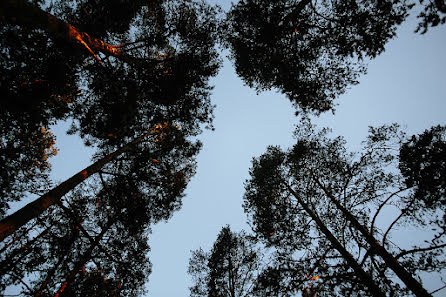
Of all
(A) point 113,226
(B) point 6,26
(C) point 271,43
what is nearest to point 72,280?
(A) point 113,226

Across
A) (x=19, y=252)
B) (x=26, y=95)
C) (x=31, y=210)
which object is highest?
(x=26, y=95)

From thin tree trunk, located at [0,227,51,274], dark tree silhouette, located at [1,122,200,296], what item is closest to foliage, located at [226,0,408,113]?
dark tree silhouette, located at [1,122,200,296]

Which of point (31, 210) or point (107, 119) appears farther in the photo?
point (107, 119)

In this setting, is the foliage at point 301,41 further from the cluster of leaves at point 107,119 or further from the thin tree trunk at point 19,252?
the thin tree trunk at point 19,252

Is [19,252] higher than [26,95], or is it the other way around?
[26,95]

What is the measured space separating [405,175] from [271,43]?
22.3 ft

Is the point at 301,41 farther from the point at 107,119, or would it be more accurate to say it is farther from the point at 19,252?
the point at 19,252

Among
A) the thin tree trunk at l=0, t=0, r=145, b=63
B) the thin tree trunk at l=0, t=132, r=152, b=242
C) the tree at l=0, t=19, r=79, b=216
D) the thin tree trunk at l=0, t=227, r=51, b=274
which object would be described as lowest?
the thin tree trunk at l=0, t=132, r=152, b=242

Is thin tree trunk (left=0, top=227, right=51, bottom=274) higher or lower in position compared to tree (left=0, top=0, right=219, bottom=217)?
lower

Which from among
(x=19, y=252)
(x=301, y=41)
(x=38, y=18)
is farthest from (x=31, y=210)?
(x=301, y=41)

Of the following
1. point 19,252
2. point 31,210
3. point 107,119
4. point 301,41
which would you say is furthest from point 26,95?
point 301,41

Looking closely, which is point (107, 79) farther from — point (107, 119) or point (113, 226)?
point (113, 226)

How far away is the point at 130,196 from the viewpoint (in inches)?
328

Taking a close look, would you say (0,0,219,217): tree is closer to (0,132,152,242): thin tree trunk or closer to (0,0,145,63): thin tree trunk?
(0,0,145,63): thin tree trunk
